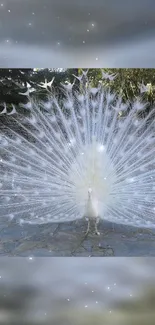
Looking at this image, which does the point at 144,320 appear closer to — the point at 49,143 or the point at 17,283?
the point at 17,283

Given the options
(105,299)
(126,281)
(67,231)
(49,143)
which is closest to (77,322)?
(105,299)

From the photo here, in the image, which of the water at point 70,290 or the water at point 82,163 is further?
the water at point 82,163

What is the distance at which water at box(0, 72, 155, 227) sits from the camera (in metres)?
1.89

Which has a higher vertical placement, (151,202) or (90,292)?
(151,202)

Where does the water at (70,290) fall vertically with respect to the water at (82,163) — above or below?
below

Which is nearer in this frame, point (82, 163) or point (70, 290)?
point (70, 290)

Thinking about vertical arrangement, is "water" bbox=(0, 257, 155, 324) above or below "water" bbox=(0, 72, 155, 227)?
below

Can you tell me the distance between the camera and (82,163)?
1.90 metres

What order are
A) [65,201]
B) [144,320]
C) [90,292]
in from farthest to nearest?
1. [65,201]
2. [90,292]
3. [144,320]

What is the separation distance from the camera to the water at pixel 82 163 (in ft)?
6.20

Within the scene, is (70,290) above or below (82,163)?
below

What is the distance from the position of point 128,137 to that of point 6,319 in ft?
3.65

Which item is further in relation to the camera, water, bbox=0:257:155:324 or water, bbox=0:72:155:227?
water, bbox=0:72:155:227

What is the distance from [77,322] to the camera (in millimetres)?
1093
